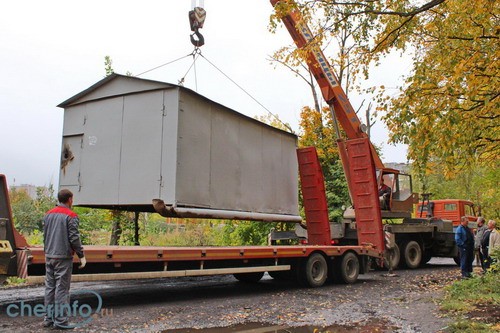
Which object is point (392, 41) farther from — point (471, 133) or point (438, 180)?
point (438, 180)

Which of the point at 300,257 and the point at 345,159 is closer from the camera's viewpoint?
the point at 300,257

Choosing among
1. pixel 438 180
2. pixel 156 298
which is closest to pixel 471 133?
pixel 156 298

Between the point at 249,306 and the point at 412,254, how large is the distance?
926 centimetres

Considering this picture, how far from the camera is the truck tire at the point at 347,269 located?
10.4 metres

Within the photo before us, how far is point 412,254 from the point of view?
14805 mm

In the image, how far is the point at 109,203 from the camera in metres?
7.87

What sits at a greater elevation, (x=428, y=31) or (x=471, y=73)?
(x=428, y=31)

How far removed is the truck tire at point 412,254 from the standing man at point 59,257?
11584 millimetres

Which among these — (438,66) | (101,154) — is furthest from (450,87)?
(101,154)

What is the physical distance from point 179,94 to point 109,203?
233 centimetres

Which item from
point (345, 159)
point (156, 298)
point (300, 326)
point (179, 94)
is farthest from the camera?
point (345, 159)

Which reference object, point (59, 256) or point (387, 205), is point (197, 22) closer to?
point (59, 256)

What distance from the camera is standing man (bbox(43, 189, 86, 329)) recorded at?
5332mm

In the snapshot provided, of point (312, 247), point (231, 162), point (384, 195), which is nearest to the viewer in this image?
point (231, 162)
